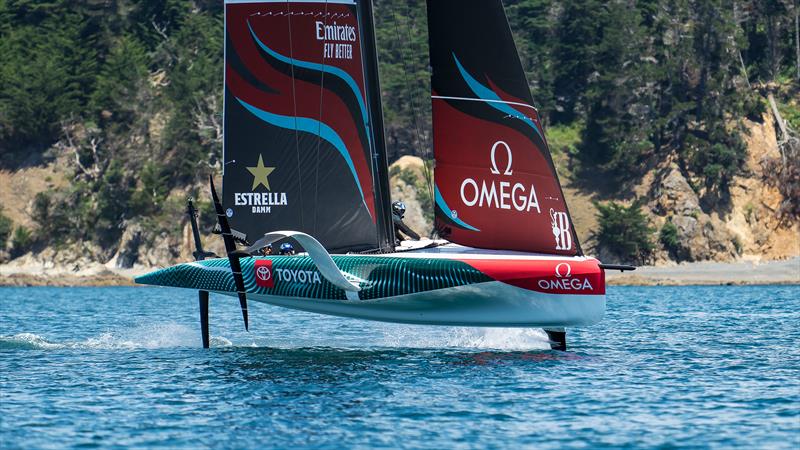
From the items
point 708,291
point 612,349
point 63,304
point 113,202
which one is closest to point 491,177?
point 612,349

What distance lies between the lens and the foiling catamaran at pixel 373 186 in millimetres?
25734

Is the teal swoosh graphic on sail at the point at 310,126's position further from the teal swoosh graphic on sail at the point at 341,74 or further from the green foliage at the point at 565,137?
the green foliage at the point at 565,137

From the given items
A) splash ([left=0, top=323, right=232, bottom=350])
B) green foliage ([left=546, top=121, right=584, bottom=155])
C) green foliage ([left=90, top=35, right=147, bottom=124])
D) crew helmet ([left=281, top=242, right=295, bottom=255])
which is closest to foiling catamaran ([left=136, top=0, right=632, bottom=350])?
crew helmet ([left=281, top=242, right=295, bottom=255])

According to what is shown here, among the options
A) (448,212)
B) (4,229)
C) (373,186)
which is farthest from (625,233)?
(448,212)

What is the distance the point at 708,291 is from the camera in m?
62.5

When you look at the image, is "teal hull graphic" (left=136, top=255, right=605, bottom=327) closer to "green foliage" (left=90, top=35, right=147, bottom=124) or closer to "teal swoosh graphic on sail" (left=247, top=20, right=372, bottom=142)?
"teal swoosh graphic on sail" (left=247, top=20, right=372, bottom=142)

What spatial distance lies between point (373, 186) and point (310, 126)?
2063 millimetres

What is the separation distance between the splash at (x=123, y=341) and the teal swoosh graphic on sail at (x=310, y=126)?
6.19m

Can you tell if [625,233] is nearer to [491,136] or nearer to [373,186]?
[373,186]

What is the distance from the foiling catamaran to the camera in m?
25.7

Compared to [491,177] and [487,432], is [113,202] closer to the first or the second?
[491,177]

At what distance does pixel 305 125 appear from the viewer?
28484 millimetres

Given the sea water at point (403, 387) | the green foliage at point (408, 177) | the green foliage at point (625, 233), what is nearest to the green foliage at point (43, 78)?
the green foliage at point (408, 177)

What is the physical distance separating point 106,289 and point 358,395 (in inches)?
2140
